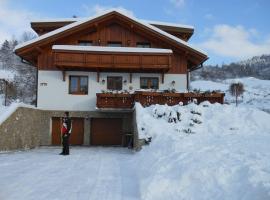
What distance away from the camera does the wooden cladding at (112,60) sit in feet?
70.4

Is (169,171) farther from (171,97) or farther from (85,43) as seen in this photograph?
(85,43)

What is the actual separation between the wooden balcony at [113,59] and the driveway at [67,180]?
9.90 m

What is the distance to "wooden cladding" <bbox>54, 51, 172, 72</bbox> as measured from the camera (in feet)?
70.4

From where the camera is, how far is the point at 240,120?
1518 centimetres

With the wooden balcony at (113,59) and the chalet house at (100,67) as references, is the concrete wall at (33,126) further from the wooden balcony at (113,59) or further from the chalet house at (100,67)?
the wooden balcony at (113,59)

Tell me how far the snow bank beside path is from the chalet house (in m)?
6.09

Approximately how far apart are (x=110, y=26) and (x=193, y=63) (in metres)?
6.05

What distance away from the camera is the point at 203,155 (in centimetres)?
895

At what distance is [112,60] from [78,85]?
2.97 m

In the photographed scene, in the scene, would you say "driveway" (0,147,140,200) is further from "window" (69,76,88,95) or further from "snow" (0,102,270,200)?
"window" (69,76,88,95)

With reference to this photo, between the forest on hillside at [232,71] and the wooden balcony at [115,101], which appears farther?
the forest on hillside at [232,71]

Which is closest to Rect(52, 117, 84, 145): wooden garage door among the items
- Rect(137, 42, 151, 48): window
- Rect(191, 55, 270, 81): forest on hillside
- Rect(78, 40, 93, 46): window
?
Rect(78, 40, 93, 46): window

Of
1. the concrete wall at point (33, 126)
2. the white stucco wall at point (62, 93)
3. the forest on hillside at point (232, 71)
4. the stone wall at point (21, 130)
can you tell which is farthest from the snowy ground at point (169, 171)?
the forest on hillside at point (232, 71)

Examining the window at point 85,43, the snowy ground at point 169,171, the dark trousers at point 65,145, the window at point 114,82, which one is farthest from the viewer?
the window at point 85,43
